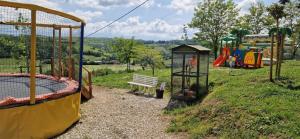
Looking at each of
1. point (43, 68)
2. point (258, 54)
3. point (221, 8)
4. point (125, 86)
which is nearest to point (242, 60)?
point (258, 54)

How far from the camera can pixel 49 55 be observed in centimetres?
1171

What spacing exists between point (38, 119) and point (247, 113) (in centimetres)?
501

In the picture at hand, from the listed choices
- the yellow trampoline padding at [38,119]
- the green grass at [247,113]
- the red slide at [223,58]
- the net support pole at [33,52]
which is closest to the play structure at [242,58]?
the red slide at [223,58]

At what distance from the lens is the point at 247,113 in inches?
303

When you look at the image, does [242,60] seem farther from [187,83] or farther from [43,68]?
[43,68]

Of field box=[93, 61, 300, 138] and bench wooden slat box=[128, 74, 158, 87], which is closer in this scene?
field box=[93, 61, 300, 138]

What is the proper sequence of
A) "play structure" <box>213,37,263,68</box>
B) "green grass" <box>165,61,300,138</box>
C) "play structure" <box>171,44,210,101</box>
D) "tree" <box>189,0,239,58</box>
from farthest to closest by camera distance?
"tree" <box>189,0,239,58</box> → "play structure" <box>213,37,263,68</box> → "play structure" <box>171,44,210,101</box> → "green grass" <box>165,61,300,138</box>

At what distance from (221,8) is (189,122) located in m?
28.1

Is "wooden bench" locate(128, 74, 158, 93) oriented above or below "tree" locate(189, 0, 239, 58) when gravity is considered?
below

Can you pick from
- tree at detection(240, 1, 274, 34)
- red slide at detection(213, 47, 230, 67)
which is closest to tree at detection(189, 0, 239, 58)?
tree at detection(240, 1, 274, 34)

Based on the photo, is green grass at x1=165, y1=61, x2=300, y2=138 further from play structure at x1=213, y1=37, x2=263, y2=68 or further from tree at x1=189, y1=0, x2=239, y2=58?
tree at x1=189, y1=0, x2=239, y2=58

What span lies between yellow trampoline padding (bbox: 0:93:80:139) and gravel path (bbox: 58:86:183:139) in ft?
1.10

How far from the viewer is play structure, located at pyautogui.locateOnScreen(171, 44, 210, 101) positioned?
37.3 ft

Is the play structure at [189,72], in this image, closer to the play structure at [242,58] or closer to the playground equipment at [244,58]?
the play structure at [242,58]
